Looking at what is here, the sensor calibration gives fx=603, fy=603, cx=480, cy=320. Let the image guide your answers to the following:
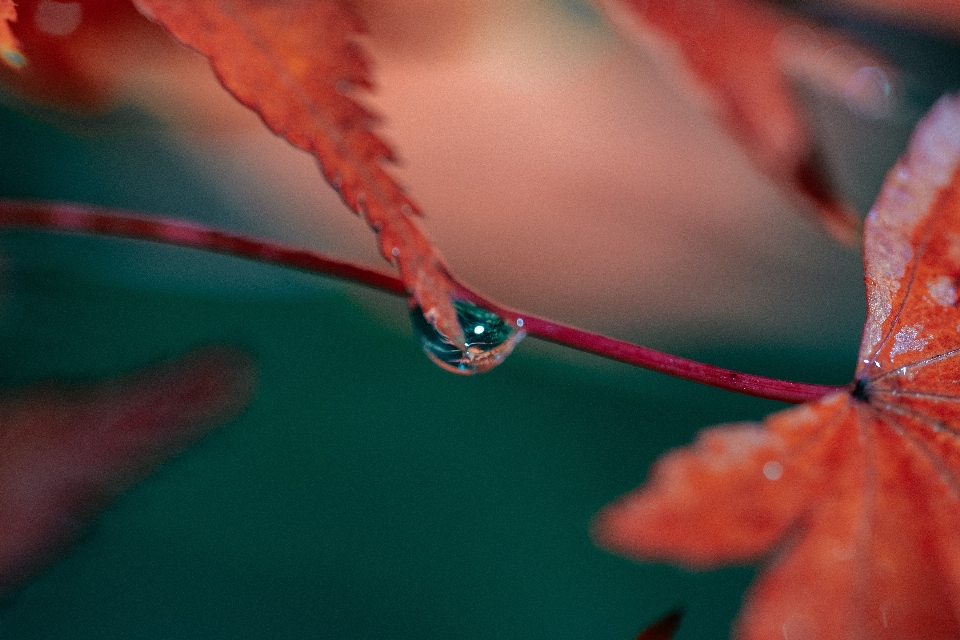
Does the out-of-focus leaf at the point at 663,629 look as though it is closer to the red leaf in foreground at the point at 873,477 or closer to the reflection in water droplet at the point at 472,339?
the red leaf in foreground at the point at 873,477

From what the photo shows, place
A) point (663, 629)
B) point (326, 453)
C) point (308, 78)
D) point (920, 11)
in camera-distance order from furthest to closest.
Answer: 1. point (920, 11)
2. point (326, 453)
3. point (663, 629)
4. point (308, 78)

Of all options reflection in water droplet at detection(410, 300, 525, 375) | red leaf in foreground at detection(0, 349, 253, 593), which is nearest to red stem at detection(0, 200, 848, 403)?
reflection in water droplet at detection(410, 300, 525, 375)

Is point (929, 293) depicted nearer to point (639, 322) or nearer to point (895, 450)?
point (895, 450)

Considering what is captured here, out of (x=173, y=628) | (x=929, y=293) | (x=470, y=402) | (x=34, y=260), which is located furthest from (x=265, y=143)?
(x=929, y=293)

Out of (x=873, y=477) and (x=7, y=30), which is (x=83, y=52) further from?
(x=873, y=477)

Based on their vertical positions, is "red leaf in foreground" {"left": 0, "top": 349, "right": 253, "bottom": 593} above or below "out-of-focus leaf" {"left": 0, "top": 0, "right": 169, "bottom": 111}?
below

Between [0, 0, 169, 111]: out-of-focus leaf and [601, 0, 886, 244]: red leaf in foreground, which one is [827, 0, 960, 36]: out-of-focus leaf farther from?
[0, 0, 169, 111]: out-of-focus leaf

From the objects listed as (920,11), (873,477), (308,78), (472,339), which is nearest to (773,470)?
(873,477)
